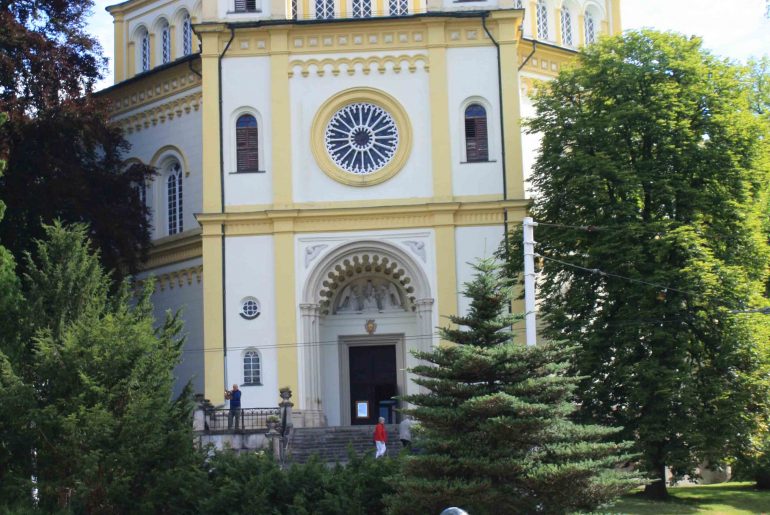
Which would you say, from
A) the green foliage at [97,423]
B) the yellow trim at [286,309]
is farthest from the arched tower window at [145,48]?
the green foliage at [97,423]

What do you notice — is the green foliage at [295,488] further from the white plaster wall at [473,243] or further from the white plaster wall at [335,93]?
the white plaster wall at [335,93]

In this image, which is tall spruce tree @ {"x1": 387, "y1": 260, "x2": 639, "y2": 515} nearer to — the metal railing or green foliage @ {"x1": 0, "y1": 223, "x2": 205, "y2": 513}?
green foliage @ {"x1": 0, "y1": 223, "x2": 205, "y2": 513}

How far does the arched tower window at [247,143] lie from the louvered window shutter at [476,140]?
21.3ft

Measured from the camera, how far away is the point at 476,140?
4150 centimetres

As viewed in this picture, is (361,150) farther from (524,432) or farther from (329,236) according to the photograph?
(524,432)

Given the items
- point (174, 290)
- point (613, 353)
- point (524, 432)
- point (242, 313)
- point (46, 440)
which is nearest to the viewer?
point (524, 432)

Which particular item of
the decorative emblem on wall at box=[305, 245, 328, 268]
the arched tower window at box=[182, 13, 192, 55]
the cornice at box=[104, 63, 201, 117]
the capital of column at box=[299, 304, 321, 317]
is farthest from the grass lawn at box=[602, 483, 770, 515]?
Result: the arched tower window at box=[182, 13, 192, 55]

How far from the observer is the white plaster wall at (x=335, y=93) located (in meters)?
41.4

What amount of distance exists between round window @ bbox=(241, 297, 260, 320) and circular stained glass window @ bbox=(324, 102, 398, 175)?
16.3 ft

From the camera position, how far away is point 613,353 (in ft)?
114

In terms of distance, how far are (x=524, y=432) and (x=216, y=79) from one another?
69.2 feet

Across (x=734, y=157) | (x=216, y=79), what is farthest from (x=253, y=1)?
(x=734, y=157)

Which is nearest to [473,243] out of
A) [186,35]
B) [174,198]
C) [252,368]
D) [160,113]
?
[252,368]

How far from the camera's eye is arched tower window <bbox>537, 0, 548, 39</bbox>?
4888 centimetres
